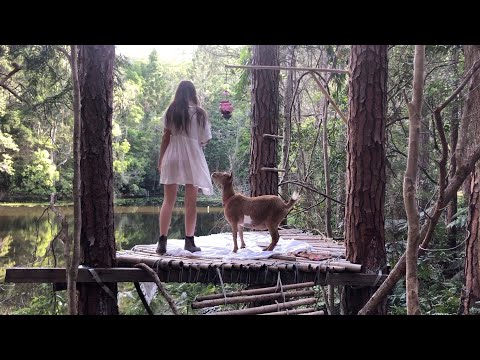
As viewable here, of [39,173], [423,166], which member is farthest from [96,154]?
[39,173]

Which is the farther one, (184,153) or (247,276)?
(184,153)

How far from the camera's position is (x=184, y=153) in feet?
16.6

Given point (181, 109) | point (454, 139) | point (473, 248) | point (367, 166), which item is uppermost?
point (454, 139)

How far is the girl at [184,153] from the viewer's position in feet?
16.4

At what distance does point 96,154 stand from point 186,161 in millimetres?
942

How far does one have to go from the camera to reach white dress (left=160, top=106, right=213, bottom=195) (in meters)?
5.00

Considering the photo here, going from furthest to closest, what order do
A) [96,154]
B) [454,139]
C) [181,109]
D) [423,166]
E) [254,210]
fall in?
[423,166] → [454,139] → [254,210] → [181,109] → [96,154]

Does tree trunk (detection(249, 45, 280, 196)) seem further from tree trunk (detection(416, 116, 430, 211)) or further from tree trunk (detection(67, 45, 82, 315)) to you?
tree trunk (detection(67, 45, 82, 315))

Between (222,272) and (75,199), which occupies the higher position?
(75,199)

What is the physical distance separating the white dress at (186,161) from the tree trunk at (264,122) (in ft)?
8.18

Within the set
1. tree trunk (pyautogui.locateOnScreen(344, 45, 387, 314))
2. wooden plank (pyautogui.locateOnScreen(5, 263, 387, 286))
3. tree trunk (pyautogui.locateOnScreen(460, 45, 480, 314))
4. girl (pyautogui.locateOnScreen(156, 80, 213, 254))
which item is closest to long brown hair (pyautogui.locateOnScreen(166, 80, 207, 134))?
girl (pyautogui.locateOnScreen(156, 80, 213, 254))

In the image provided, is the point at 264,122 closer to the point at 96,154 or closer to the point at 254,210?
the point at 254,210

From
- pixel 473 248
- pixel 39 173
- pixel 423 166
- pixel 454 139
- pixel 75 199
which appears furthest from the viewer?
pixel 39 173
